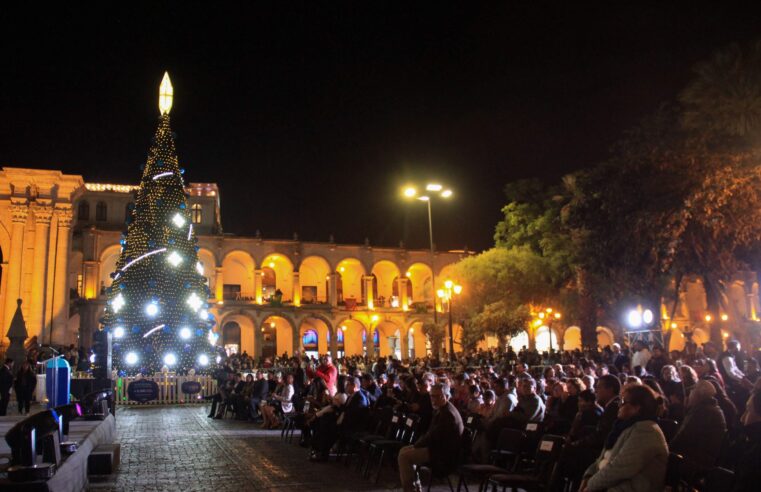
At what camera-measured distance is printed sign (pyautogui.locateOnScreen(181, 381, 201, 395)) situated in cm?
2534

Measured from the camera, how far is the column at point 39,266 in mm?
36219

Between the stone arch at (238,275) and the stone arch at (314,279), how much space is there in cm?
421

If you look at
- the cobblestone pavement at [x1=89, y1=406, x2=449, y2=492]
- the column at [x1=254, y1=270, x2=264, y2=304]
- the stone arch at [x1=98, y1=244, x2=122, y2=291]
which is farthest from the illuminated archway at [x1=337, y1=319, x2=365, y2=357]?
the cobblestone pavement at [x1=89, y1=406, x2=449, y2=492]

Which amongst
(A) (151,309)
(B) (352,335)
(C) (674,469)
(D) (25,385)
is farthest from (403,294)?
(C) (674,469)

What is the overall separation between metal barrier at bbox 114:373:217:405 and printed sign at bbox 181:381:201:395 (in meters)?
0.11

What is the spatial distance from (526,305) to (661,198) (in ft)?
54.4

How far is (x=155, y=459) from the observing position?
12281 millimetres

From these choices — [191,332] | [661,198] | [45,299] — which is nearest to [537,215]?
[661,198]

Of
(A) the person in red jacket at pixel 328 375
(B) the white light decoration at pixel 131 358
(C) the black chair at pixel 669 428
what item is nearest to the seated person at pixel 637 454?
(C) the black chair at pixel 669 428

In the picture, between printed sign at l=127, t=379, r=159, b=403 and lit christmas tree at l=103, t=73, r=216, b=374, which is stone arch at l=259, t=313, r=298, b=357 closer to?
lit christmas tree at l=103, t=73, r=216, b=374

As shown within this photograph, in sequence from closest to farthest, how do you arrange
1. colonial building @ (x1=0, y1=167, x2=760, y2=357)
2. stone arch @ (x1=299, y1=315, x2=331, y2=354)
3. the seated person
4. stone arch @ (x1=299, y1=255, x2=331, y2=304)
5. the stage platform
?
the seated person, the stage platform, colonial building @ (x1=0, y1=167, x2=760, y2=357), stone arch @ (x1=299, y1=315, x2=331, y2=354), stone arch @ (x1=299, y1=255, x2=331, y2=304)

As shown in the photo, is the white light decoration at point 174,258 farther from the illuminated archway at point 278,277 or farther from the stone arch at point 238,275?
the illuminated archway at point 278,277

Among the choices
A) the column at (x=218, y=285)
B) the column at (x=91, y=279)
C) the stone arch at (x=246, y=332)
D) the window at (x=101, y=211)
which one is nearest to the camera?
the column at (x=91, y=279)

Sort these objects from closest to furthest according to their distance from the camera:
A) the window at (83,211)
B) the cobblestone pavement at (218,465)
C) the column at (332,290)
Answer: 1. the cobblestone pavement at (218,465)
2. the window at (83,211)
3. the column at (332,290)
